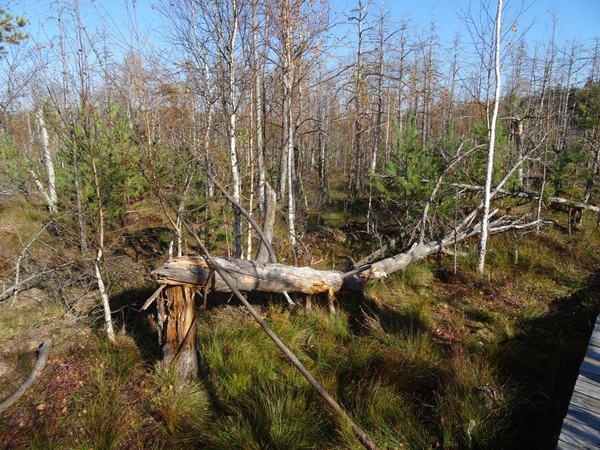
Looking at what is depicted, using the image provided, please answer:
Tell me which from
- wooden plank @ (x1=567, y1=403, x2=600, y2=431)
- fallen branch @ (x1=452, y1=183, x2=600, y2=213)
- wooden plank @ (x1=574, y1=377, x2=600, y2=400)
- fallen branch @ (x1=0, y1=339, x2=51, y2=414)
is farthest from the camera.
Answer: fallen branch @ (x1=452, y1=183, x2=600, y2=213)

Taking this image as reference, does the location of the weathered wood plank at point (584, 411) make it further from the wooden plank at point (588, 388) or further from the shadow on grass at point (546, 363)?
the shadow on grass at point (546, 363)

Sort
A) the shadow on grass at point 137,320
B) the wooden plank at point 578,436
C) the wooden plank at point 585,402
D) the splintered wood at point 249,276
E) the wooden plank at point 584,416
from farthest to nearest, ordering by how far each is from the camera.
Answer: the shadow on grass at point 137,320, the splintered wood at point 249,276, the wooden plank at point 585,402, the wooden plank at point 584,416, the wooden plank at point 578,436

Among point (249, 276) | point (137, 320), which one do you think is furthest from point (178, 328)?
point (137, 320)

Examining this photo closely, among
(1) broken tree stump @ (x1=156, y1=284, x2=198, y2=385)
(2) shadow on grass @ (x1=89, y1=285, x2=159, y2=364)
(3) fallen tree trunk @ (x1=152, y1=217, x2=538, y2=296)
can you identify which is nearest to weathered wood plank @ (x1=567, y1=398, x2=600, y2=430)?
(3) fallen tree trunk @ (x1=152, y1=217, x2=538, y2=296)

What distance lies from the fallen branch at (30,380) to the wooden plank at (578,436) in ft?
13.0

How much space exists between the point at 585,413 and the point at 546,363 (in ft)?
4.31

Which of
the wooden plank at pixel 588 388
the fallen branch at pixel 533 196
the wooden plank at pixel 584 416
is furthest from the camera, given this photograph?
the fallen branch at pixel 533 196

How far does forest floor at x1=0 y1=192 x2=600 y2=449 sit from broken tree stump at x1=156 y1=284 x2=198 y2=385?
0.62ft

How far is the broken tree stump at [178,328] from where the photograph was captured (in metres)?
3.80

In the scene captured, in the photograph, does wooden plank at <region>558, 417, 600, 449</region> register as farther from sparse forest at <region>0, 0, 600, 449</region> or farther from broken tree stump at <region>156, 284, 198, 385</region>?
broken tree stump at <region>156, 284, 198, 385</region>

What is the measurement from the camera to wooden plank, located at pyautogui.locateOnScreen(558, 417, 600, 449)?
2.30 metres

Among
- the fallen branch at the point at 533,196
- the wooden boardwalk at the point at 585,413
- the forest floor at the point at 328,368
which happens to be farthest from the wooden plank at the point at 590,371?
the fallen branch at the point at 533,196

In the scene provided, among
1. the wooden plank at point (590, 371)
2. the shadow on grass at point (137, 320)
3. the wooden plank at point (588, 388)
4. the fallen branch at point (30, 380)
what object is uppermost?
the wooden plank at point (590, 371)

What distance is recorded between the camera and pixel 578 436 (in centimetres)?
237
